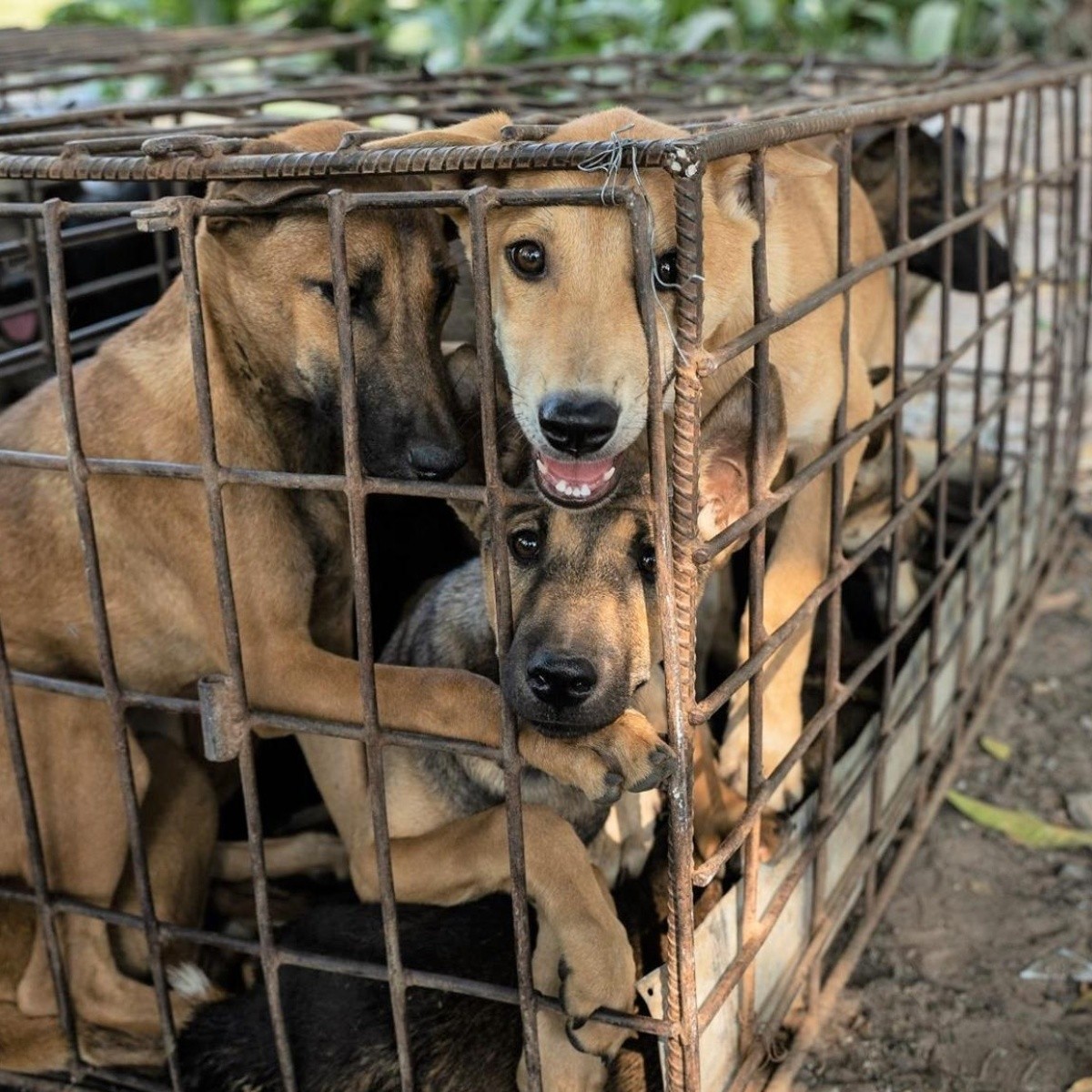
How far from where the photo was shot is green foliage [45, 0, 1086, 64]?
11227 mm

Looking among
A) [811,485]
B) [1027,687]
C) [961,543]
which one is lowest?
[1027,687]

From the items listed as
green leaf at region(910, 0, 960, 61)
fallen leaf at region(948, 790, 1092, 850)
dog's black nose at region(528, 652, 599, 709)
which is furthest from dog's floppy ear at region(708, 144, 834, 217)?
green leaf at region(910, 0, 960, 61)

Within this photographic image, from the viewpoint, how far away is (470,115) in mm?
4543

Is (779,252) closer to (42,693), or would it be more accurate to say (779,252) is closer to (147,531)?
(147,531)

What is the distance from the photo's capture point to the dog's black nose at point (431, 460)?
2.76 m

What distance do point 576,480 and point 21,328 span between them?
333cm

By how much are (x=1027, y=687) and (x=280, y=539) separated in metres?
3.24

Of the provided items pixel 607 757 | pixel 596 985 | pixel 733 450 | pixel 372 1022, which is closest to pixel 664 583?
pixel 607 757

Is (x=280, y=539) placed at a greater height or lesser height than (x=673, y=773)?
greater

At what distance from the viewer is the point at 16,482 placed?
3291mm

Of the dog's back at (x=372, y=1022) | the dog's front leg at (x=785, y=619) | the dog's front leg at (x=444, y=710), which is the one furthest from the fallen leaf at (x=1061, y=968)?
the dog's front leg at (x=444, y=710)

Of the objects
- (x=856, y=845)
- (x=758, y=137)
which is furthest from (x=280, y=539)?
(x=856, y=845)

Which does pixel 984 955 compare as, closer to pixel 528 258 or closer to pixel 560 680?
pixel 560 680

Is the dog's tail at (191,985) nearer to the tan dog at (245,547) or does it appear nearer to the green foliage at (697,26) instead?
the tan dog at (245,547)
